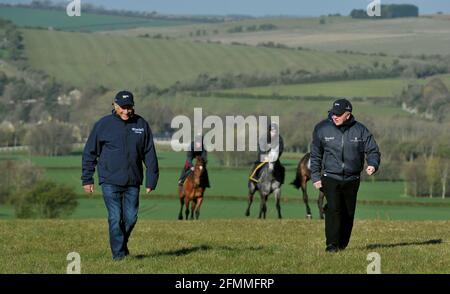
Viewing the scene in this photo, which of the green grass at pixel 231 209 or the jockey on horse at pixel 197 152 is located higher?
the jockey on horse at pixel 197 152

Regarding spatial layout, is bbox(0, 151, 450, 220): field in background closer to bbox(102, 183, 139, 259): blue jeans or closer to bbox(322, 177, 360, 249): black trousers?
bbox(322, 177, 360, 249): black trousers

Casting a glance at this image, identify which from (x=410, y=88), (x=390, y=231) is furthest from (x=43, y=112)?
(x=390, y=231)

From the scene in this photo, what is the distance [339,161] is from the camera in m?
15.6

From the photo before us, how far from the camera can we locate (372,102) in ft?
395

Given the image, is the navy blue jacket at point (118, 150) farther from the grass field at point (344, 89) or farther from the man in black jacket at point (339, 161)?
the grass field at point (344, 89)

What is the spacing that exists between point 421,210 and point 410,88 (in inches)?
2744

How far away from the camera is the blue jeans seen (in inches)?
587

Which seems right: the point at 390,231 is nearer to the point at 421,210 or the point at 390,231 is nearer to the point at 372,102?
the point at 421,210

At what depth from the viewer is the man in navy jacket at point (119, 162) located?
1483cm

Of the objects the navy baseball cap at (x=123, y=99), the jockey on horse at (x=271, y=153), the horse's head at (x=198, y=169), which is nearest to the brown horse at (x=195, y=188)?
the horse's head at (x=198, y=169)

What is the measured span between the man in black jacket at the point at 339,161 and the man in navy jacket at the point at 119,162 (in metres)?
2.23

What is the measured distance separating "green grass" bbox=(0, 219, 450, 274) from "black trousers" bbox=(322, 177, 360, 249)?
0.25m

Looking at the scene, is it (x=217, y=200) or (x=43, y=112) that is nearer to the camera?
(x=217, y=200)

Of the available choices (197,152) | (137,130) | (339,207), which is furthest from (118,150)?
(197,152)
